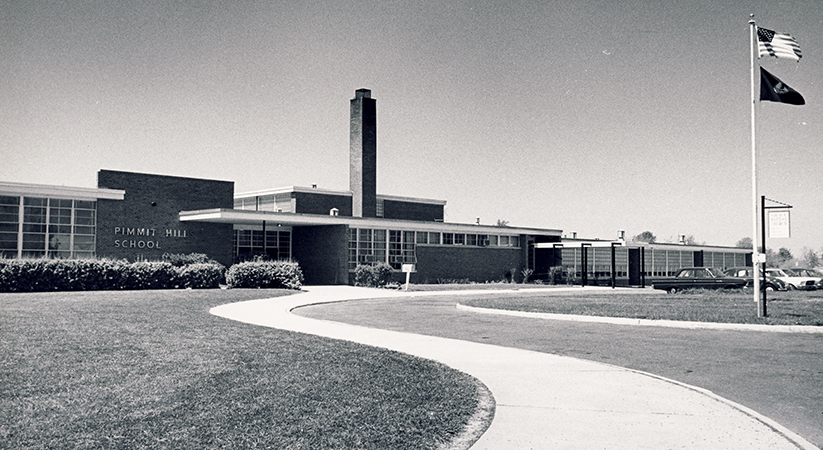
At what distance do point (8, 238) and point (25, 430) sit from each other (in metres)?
26.4

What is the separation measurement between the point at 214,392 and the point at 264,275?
68.5 ft

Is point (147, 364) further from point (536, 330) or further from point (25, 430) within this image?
point (536, 330)

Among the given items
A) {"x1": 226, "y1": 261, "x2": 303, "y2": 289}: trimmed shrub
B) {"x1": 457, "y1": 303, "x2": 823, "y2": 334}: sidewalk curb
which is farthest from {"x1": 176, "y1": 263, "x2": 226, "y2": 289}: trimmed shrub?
{"x1": 457, "y1": 303, "x2": 823, "y2": 334}: sidewalk curb

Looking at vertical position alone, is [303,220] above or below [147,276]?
above

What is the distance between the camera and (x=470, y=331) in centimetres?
1407

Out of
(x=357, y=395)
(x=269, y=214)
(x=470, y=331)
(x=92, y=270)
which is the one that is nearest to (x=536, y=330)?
(x=470, y=331)

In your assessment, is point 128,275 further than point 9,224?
No

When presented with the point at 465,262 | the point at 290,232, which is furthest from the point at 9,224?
the point at 465,262

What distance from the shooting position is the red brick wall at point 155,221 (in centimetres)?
3141

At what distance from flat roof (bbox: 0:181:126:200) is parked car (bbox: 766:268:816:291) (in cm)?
3094

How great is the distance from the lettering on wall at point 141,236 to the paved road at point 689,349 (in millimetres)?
16752

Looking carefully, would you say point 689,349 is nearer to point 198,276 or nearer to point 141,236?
point 198,276

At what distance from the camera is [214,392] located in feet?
23.6

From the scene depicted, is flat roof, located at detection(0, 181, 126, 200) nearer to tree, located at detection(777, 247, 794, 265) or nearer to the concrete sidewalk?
the concrete sidewalk
